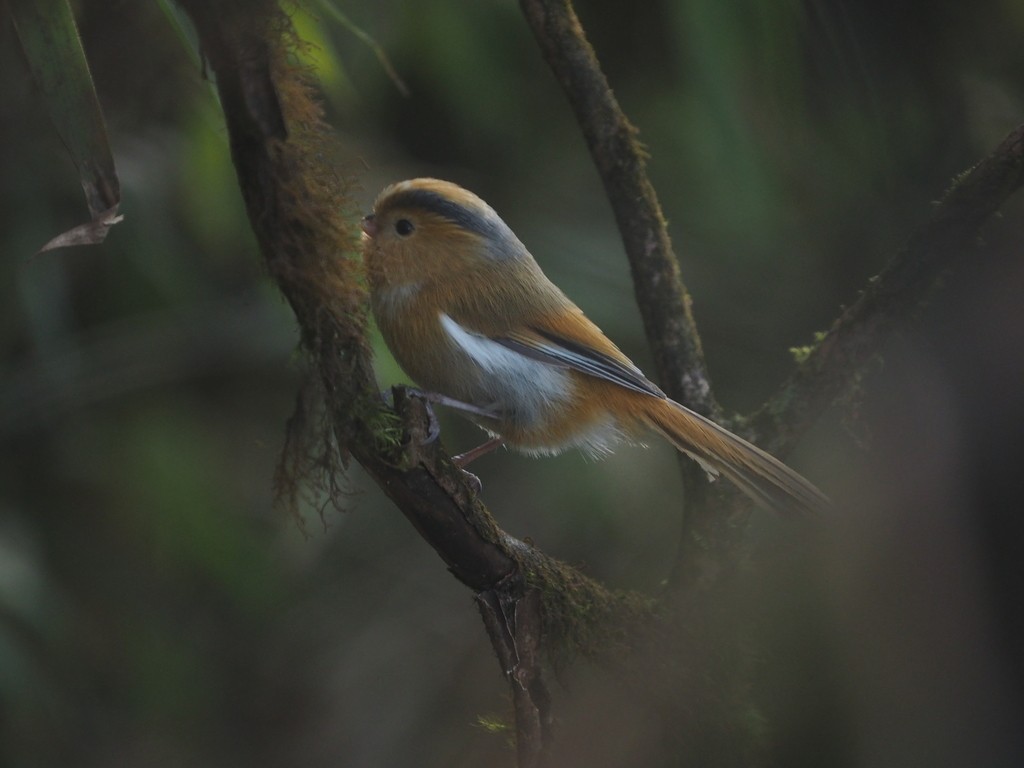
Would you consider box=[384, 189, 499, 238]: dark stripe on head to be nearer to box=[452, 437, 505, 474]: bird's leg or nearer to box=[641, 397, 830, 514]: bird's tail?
box=[452, 437, 505, 474]: bird's leg

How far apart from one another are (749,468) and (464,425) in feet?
9.04

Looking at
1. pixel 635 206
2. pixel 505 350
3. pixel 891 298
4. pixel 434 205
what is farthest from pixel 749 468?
pixel 434 205

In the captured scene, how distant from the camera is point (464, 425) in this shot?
5461 mm

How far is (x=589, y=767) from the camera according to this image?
3295mm

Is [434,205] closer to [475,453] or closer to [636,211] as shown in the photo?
[636,211]

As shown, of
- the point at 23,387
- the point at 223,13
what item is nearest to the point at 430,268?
the point at 223,13

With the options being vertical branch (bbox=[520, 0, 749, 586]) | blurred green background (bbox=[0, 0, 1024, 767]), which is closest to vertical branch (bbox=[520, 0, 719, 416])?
vertical branch (bbox=[520, 0, 749, 586])

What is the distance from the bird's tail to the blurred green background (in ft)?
A: 2.67

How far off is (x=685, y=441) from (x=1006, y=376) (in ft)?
6.39

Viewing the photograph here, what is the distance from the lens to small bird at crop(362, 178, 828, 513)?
292 centimetres

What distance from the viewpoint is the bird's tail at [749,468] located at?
282 centimetres

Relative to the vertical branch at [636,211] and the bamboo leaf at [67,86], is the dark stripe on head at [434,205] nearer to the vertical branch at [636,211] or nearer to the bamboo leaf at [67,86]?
the vertical branch at [636,211]

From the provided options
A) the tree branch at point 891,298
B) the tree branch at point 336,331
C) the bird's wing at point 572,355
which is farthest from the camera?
Answer: the bird's wing at point 572,355

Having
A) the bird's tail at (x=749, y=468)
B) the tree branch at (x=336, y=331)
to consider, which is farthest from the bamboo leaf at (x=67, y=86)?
the bird's tail at (x=749, y=468)
